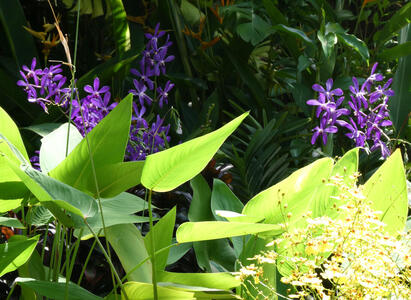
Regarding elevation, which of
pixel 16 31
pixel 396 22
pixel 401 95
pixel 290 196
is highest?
pixel 16 31

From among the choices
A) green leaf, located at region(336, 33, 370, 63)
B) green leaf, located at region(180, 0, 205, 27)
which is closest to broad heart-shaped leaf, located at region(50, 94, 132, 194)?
green leaf, located at region(336, 33, 370, 63)

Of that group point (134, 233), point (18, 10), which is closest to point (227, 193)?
point (134, 233)

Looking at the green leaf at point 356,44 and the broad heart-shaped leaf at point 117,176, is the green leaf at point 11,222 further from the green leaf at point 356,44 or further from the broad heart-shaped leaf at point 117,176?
the green leaf at point 356,44


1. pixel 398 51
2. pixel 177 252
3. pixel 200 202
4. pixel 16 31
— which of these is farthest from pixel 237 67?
pixel 177 252

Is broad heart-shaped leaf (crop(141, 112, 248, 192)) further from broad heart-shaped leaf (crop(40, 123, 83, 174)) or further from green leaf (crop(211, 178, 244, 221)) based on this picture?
green leaf (crop(211, 178, 244, 221))

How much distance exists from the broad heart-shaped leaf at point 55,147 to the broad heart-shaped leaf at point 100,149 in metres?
0.08

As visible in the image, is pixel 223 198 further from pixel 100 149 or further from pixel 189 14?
pixel 189 14

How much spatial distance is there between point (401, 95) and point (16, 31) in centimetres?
136

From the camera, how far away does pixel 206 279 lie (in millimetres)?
836

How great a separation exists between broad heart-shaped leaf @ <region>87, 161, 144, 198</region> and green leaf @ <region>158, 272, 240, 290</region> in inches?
6.9

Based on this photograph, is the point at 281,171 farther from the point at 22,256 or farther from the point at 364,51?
the point at 22,256

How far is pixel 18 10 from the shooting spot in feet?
6.58

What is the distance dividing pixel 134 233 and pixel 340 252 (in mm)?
331

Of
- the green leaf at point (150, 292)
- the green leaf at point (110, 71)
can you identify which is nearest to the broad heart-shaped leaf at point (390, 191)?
the green leaf at point (150, 292)
